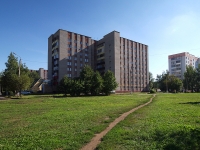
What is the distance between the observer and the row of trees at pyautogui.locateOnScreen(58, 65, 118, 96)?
49.5 m

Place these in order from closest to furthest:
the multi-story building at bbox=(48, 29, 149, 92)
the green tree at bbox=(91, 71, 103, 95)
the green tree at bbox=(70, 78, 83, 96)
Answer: the green tree at bbox=(70, 78, 83, 96) < the green tree at bbox=(91, 71, 103, 95) < the multi-story building at bbox=(48, 29, 149, 92)

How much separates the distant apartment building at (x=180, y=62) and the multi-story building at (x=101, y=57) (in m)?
54.1

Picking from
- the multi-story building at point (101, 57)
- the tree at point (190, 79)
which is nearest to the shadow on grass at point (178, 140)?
the multi-story building at point (101, 57)

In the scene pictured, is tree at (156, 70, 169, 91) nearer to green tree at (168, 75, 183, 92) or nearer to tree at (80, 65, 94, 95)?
green tree at (168, 75, 183, 92)

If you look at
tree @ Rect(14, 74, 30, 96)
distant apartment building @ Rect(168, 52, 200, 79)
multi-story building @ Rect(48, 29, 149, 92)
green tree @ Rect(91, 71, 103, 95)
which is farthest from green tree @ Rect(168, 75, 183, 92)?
tree @ Rect(14, 74, 30, 96)

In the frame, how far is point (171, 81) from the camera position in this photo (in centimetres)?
9469

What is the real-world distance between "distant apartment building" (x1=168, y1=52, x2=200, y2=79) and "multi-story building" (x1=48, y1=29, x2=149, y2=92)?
54079 mm

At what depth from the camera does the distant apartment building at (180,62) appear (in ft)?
458

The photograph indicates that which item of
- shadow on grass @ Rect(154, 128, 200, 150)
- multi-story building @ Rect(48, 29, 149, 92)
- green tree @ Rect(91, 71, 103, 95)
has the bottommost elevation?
shadow on grass @ Rect(154, 128, 200, 150)

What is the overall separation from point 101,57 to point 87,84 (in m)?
46.8

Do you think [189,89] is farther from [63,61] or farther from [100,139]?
[100,139]

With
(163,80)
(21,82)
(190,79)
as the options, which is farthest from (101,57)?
(21,82)

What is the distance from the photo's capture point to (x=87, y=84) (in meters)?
52.3

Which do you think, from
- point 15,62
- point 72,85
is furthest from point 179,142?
point 15,62
